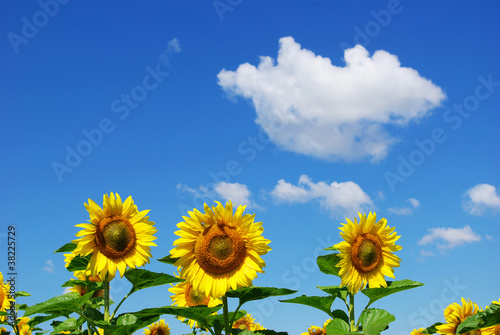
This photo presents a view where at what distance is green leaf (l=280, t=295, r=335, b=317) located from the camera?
584 centimetres

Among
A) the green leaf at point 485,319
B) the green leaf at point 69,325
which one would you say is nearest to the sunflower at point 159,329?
the green leaf at point 69,325

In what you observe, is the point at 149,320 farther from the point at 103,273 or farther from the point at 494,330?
the point at 494,330

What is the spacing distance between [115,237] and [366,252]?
338 cm

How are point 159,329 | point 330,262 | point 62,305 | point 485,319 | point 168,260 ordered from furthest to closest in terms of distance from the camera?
point 159,329 < point 330,262 < point 168,260 < point 62,305 < point 485,319

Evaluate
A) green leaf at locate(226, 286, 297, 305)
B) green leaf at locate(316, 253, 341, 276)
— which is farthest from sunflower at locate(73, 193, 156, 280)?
green leaf at locate(316, 253, 341, 276)

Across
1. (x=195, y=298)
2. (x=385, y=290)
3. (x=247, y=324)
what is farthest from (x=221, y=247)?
(x=247, y=324)

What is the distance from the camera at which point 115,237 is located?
6.23m

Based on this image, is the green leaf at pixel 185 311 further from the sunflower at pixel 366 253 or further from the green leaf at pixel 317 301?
the sunflower at pixel 366 253

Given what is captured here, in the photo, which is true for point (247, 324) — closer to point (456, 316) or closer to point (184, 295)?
point (184, 295)

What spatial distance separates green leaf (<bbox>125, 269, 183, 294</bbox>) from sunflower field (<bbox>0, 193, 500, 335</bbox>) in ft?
0.04

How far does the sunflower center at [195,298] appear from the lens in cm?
841

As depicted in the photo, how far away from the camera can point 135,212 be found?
6434mm

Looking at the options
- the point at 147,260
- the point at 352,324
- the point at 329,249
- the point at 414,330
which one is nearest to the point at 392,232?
the point at 329,249

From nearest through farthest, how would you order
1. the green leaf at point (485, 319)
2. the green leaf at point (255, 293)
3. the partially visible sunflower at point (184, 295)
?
the green leaf at point (485, 319)
the green leaf at point (255, 293)
the partially visible sunflower at point (184, 295)
